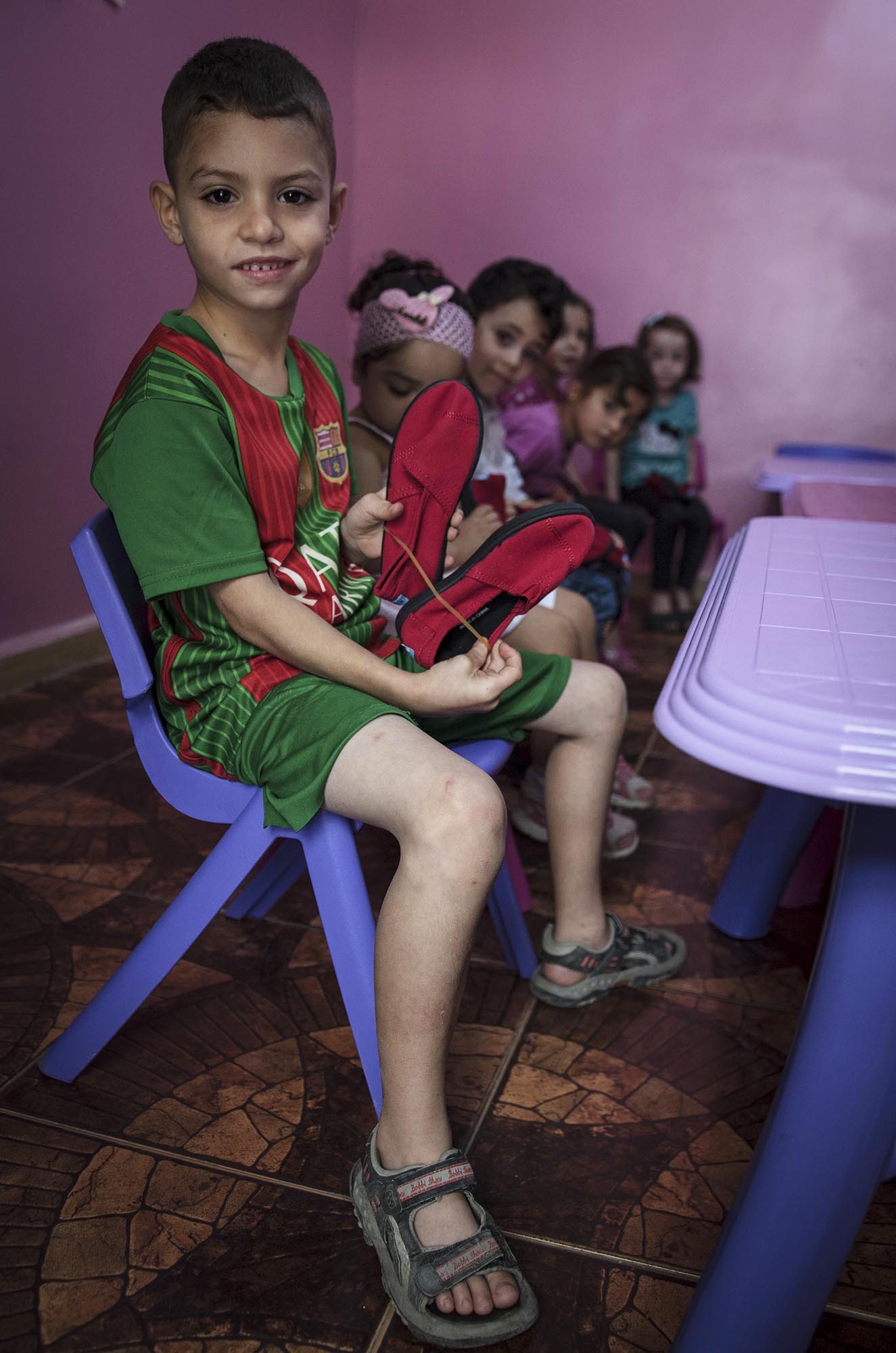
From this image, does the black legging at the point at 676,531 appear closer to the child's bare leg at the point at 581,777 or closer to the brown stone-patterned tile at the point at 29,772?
the brown stone-patterned tile at the point at 29,772

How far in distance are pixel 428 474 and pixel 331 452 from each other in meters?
0.22

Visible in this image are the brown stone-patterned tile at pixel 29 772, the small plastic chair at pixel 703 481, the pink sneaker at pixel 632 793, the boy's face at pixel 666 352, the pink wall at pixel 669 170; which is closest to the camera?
the brown stone-patterned tile at pixel 29 772

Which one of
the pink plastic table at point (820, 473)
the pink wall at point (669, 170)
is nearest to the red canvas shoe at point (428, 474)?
the pink plastic table at point (820, 473)

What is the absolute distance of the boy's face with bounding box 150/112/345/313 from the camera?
41.2 inches

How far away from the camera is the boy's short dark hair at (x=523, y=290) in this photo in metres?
2.33

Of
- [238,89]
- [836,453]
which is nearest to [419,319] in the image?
[238,89]

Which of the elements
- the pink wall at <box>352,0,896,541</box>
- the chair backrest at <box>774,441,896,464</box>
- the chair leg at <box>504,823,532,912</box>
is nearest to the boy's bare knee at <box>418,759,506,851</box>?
the chair leg at <box>504,823,532,912</box>

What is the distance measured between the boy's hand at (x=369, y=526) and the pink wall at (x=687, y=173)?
3107mm

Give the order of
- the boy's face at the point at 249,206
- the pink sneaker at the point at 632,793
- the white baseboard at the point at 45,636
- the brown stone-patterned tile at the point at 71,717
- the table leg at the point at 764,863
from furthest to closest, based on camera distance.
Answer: the white baseboard at the point at 45,636, the brown stone-patterned tile at the point at 71,717, the pink sneaker at the point at 632,793, the table leg at the point at 764,863, the boy's face at the point at 249,206

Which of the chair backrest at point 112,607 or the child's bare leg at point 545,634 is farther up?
the chair backrest at point 112,607

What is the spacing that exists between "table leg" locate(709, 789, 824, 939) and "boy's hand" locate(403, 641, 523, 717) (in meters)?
0.69

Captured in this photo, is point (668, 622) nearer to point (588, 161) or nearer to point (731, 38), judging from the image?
point (588, 161)

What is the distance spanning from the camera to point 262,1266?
35.6 inches

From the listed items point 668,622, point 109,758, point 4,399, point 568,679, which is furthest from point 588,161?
point 568,679
